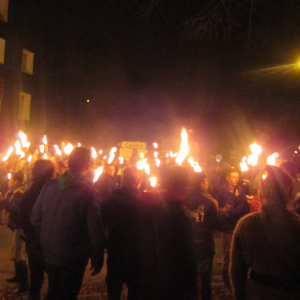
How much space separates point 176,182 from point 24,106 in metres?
22.6

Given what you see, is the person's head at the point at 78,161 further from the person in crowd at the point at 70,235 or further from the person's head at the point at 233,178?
the person's head at the point at 233,178

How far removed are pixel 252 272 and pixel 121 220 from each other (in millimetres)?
1544

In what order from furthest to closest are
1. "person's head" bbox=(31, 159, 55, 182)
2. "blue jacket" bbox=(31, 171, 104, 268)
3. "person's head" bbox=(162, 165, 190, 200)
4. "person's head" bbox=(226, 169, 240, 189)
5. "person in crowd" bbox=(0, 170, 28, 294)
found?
"person's head" bbox=(226, 169, 240, 189) < "person in crowd" bbox=(0, 170, 28, 294) < "person's head" bbox=(31, 159, 55, 182) < "blue jacket" bbox=(31, 171, 104, 268) < "person's head" bbox=(162, 165, 190, 200)

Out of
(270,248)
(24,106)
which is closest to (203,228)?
(270,248)

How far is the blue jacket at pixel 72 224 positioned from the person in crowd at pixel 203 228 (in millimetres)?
1349

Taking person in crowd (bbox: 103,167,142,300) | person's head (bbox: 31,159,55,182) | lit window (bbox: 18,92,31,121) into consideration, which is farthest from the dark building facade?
person in crowd (bbox: 103,167,142,300)

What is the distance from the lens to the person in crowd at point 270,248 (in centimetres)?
206

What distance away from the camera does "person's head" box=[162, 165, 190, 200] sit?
2455mm

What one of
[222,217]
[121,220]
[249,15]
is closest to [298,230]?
[121,220]

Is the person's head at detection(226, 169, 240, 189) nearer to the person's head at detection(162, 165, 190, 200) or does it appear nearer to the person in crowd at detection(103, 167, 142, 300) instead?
the person in crowd at detection(103, 167, 142, 300)

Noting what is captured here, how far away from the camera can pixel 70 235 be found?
2.86 metres

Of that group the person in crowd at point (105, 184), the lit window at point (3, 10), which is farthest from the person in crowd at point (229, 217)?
the lit window at point (3, 10)

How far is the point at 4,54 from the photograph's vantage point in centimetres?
1898

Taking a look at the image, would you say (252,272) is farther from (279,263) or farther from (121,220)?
(121,220)
